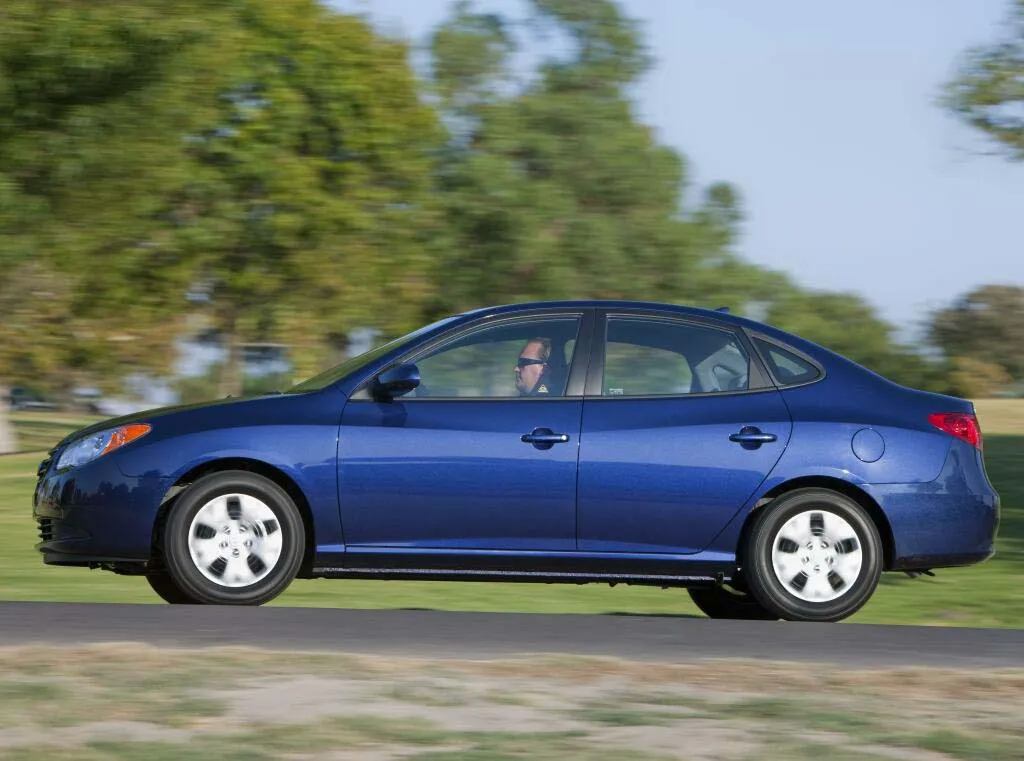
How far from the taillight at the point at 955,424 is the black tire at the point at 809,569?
2.02ft

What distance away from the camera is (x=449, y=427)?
28.7 ft

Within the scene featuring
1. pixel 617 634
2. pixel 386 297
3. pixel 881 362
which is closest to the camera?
pixel 617 634

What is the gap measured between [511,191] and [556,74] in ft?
17.6

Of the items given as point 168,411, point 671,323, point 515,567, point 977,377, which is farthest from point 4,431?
point 977,377

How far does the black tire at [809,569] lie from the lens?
28.9 feet

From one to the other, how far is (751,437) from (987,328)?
6848 cm

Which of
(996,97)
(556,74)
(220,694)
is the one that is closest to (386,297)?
(556,74)

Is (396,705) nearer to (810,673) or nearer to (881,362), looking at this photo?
(810,673)

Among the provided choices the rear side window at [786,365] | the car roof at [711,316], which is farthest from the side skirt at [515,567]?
the car roof at [711,316]

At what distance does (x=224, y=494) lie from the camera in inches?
343

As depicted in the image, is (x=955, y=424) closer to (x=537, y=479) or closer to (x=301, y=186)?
(x=537, y=479)

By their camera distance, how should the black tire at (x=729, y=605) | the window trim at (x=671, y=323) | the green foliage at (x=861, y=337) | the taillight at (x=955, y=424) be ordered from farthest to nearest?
the green foliage at (x=861, y=337) < the black tire at (x=729, y=605) < the taillight at (x=955, y=424) < the window trim at (x=671, y=323)

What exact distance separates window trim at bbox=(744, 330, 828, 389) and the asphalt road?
49.4 inches

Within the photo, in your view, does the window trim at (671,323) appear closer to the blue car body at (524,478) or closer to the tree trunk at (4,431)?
the blue car body at (524,478)
